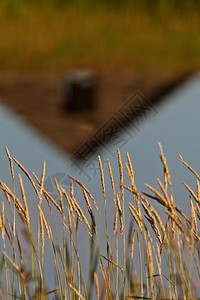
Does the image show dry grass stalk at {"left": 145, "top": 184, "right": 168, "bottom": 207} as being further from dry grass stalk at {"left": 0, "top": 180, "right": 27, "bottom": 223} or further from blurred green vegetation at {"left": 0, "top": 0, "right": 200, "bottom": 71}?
blurred green vegetation at {"left": 0, "top": 0, "right": 200, "bottom": 71}

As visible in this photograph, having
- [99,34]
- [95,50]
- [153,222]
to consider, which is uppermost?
[99,34]

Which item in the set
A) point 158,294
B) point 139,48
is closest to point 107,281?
point 158,294

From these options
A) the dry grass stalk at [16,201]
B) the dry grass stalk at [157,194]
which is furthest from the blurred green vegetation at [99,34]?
the dry grass stalk at [157,194]

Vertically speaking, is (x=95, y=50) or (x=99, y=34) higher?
(x=99, y=34)

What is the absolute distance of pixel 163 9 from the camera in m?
12.5

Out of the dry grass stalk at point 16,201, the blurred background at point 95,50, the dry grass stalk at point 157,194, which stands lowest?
the dry grass stalk at point 157,194

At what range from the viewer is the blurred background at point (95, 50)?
364 inches

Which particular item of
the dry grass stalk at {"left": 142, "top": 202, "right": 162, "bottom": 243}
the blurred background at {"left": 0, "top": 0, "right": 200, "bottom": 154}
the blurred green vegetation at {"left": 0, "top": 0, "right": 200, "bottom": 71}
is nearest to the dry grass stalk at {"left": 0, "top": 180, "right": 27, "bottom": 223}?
the dry grass stalk at {"left": 142, "top": 202, "right": 162, "bottom": 243}

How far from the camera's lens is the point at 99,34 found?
1171 centimetres

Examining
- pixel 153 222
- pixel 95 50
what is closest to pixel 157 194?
pixel 153 222

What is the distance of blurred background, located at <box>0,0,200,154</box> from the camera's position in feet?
30.4

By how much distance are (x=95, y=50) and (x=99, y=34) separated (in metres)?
0.60

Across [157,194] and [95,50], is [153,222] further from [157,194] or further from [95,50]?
[95,50]

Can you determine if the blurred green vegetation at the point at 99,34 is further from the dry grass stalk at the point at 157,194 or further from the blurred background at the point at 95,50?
the dry grass stalk at the point at 157,194
